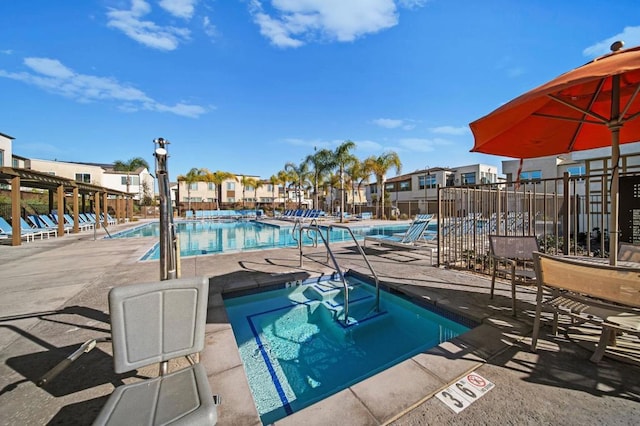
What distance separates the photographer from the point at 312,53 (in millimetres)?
13680

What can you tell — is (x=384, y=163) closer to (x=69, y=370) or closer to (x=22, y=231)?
(x=22, y=231)

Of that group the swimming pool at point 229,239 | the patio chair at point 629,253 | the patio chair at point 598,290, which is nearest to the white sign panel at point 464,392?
the patio chair at point 598,290

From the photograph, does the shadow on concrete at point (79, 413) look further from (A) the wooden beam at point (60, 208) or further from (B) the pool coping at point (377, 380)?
(A) the wooden beam at point (60, 208)

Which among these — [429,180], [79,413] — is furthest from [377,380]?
[429,180]

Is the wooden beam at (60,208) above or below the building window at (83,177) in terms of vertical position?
below

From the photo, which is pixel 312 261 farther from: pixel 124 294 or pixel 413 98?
pixel 413 98

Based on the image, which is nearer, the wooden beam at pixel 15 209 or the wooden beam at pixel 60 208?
the wooden beam at pixel 15 209

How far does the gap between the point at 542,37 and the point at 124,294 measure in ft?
33.7

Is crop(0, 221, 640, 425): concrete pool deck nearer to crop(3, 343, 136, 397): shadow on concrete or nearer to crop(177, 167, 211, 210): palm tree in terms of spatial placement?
crop(3, 343, 136, 397): shadow on concrete

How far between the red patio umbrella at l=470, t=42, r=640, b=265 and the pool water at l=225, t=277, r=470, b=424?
2274 mm

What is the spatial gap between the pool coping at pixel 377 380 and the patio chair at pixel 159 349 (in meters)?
0.36

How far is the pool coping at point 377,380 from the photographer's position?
1.62m

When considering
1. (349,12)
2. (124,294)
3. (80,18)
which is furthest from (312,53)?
(124,294)

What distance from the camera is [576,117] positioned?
3.63m
